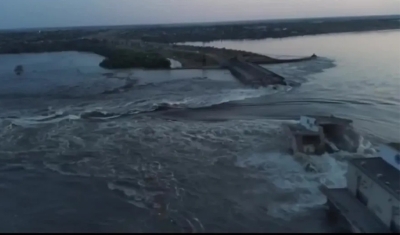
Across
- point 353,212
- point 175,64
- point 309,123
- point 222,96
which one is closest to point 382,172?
point 353,212

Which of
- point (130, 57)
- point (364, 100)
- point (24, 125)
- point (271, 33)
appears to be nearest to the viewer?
point (24, 125)

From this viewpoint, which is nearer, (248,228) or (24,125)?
(248,228)

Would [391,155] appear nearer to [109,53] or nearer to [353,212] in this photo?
[353,212]

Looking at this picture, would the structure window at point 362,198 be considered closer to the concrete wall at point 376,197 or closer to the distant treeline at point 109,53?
the concrete wall at point 376,197

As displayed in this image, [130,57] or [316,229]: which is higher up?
[130,57]

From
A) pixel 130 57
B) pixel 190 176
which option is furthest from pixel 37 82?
pixel 190 176

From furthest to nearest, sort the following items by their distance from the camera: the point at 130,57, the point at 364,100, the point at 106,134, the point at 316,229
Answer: the point at 130,57 → the point at 364,100 → the point at 106,134 → the point at 316,229

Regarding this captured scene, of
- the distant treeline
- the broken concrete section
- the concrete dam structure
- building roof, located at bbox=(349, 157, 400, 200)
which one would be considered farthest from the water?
the distant treeline

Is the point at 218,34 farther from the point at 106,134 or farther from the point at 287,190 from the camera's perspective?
the point at 287,190
